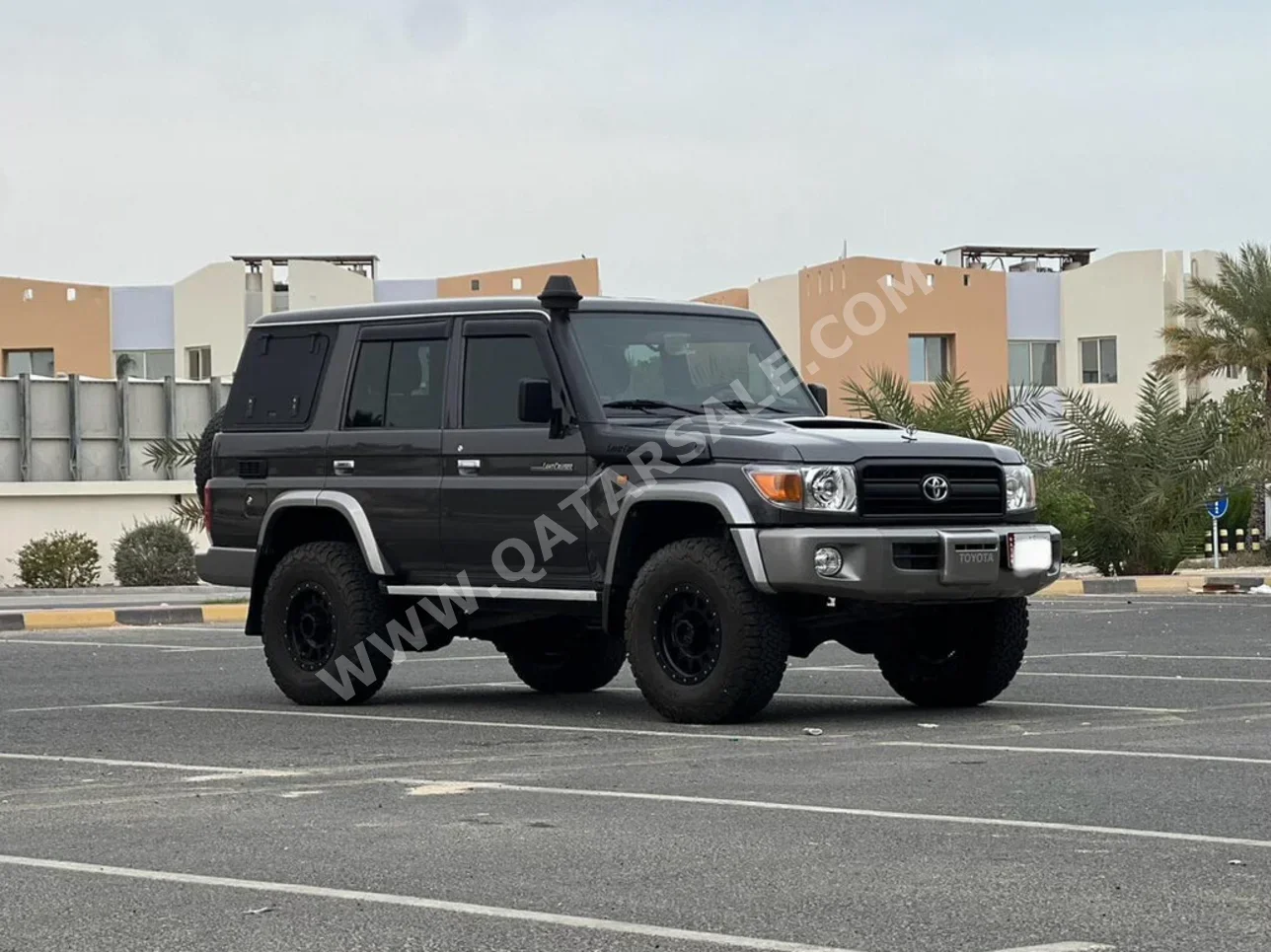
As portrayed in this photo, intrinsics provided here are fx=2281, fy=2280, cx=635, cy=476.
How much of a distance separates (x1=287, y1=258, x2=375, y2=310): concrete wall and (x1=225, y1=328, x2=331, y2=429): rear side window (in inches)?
2046

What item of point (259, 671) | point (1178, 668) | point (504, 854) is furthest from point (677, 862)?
point (259, 671)

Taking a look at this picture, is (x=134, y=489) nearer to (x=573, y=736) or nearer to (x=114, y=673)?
(x=114, y=673)

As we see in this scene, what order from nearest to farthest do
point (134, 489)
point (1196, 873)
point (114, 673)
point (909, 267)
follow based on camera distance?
point (1196, 873) → point (114, 673) → point (134, 489) → point (909, 267)

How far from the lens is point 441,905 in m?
6.58

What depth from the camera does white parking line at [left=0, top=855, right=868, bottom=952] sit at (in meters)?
6.00

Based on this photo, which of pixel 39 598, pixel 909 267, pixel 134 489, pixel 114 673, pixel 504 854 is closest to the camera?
pixel 504 854

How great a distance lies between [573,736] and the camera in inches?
452

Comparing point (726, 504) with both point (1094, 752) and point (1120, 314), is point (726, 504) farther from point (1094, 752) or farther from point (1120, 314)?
point (1120, 314)

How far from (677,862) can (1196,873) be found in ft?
5.30

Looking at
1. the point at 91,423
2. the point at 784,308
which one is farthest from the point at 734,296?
the point at 91,423

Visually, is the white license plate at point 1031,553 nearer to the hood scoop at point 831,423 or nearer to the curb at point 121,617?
the hood scoop at point 831,423

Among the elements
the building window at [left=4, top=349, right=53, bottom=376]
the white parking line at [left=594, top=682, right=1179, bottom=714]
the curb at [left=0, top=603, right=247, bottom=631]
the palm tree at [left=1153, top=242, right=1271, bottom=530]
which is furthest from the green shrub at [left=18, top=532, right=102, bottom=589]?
the building window at [left=4, top=349, right=53, bottom=376]

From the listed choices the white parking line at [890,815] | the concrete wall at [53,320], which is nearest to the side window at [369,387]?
the white parking line at [890,815]

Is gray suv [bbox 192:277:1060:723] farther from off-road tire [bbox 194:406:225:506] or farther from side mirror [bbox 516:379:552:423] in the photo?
off-road tire [bbox 194:406:225:506]
